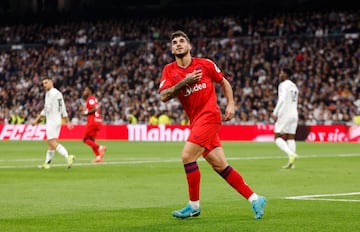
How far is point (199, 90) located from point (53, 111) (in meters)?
13.5

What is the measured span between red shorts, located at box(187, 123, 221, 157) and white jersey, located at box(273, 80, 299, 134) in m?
12.3

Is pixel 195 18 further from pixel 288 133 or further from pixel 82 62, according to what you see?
pixel 288 133

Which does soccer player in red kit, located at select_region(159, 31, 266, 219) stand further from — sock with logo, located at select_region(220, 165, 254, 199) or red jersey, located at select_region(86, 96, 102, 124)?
red jersey, located at select_region(86, 96, 102, 124)

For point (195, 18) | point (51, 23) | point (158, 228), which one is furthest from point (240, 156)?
point (51, 23)

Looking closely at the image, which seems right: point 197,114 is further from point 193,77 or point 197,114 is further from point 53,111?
point 53,111

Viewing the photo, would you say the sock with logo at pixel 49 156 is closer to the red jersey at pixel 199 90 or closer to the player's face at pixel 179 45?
the red jersey at pixel 199 90

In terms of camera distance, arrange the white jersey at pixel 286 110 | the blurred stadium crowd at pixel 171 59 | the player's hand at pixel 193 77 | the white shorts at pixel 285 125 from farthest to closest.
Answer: the blurred stadium crowd at pixel 171 59 → the white shorts at pixel 285 125 → the white jersey at pixel 286 110 → the player's hand at pixel 193 77

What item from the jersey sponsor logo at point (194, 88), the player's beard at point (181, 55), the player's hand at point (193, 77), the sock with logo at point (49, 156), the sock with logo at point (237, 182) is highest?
the player's beard at point (181, 55)

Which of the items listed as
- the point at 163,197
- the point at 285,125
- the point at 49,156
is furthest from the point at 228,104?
the point at 49,156

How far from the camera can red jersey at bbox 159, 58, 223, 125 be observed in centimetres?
1164

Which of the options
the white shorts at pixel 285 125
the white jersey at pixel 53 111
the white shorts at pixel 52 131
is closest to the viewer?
the white shorts at pixel 285 125

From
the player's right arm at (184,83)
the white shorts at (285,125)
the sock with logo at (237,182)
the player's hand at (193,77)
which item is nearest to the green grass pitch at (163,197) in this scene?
the sock with logo at (237,182)

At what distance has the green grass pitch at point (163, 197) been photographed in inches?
434

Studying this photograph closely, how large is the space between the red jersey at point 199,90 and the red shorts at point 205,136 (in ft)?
0.26
